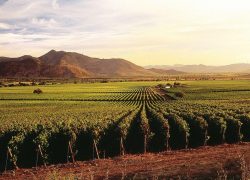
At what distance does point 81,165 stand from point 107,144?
3902 mm

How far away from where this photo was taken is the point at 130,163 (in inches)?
1027

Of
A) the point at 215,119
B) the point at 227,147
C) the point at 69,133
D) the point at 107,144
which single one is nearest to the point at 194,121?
the point at 215,119

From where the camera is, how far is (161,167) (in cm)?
2327

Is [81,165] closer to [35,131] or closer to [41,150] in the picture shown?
[41,150]

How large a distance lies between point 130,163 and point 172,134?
7.63 metres

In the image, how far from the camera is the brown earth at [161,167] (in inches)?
800

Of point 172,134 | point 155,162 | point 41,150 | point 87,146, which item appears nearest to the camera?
Answer: point 155,162

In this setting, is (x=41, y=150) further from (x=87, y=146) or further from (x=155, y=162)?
(x=155, y=162)

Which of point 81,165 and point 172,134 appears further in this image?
point 172,134

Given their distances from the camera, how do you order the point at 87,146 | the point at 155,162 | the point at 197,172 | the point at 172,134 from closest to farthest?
the point at 197,172 → the point at 155,162 → the point at 87,146 → the point at 172,134

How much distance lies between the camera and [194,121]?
3400cm

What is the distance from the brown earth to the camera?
2033 centimetres

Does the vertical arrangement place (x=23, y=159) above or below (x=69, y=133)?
below

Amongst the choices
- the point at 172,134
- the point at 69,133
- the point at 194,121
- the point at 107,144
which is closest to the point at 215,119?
the point at 194,121
